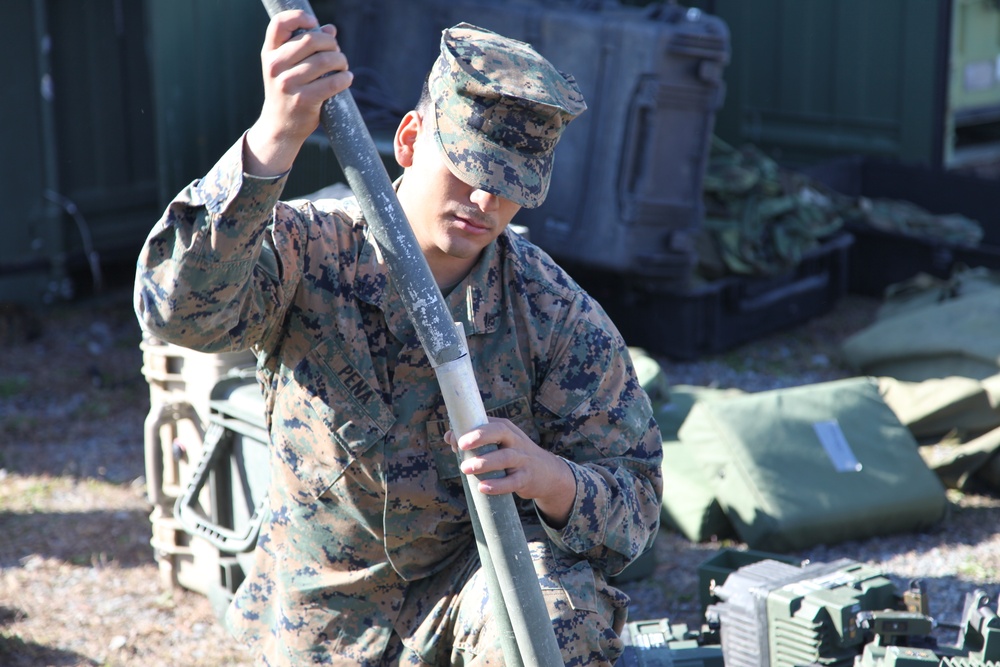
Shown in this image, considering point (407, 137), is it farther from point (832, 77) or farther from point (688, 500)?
point (832, 77)

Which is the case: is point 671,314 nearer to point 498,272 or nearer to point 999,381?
point 999,381

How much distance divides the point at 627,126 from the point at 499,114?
11.7 feet

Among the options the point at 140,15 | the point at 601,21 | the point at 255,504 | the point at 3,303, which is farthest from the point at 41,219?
the point at 255,504

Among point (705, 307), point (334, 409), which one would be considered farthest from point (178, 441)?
point (705, 307)

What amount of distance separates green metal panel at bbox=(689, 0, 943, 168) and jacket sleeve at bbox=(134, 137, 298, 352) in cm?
667

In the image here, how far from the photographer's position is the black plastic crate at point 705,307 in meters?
5.77

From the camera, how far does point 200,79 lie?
6.14 m

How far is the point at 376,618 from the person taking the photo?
2.26 metres

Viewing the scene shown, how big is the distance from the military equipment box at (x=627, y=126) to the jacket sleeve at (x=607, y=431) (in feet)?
10.8

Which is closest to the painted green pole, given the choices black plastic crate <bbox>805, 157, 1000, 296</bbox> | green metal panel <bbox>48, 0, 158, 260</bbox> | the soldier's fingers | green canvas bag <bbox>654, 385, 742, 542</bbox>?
the soldier's fingers

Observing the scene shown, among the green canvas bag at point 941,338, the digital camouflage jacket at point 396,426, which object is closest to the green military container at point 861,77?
the green canvas bag at point 941,338

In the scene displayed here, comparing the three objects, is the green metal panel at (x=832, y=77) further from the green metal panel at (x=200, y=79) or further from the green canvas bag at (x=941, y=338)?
the green metal panel at (x=200, y=79)

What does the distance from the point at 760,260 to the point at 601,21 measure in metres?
1.46

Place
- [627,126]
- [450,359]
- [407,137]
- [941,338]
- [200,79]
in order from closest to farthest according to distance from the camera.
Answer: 1. [450,359]
2. [407,137]
3. [941,338]
4. [627,126]
5. [200,79]
